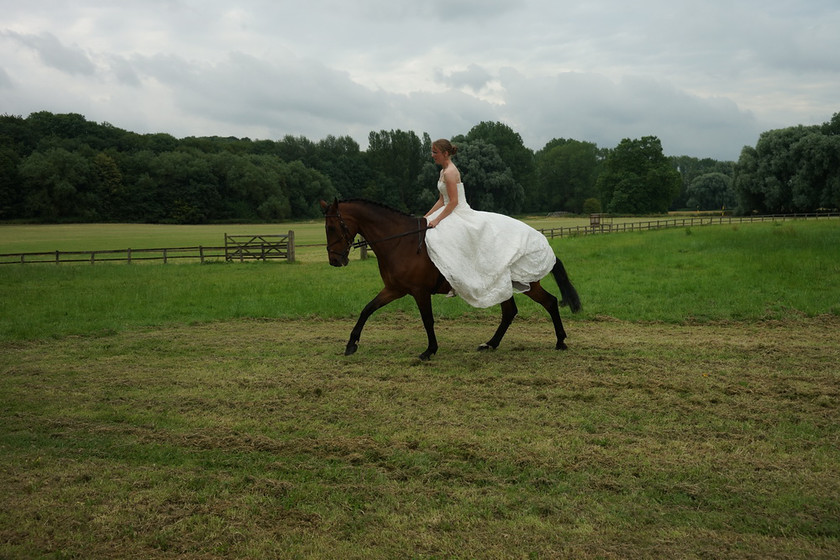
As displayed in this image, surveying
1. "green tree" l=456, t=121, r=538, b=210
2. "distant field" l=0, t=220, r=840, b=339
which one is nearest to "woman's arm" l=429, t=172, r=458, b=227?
"distant field" l=0, t=220, r=840, b=339

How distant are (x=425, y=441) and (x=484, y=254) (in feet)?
13.0

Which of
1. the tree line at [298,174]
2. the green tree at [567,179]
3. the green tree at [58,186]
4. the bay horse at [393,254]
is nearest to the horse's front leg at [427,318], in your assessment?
the bay horse at [393,254]

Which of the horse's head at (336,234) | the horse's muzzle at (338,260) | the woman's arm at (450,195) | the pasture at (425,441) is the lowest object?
the pasture at (425,441)

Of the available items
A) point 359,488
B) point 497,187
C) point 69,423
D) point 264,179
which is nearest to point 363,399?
point 359,488

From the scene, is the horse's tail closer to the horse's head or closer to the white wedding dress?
the white wedding dress

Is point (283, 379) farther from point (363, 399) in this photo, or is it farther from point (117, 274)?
point (117, 274)

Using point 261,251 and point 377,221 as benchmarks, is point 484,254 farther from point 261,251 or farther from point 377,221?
point 261,251

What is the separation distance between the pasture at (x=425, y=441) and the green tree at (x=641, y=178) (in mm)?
80552

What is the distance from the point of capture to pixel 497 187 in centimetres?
6869

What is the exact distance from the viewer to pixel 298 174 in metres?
80.8

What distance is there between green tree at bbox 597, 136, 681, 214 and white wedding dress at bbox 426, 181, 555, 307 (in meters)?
84.6

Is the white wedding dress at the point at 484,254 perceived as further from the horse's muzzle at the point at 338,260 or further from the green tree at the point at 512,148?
the green tree at the point at 512,148

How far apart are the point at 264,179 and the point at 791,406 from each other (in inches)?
2949

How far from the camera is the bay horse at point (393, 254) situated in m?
8.61
